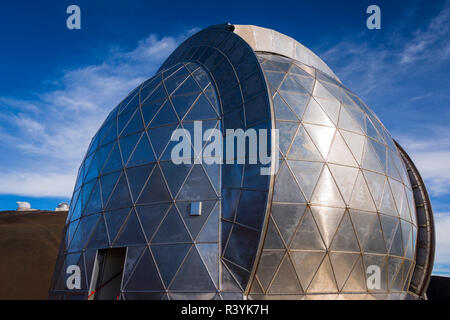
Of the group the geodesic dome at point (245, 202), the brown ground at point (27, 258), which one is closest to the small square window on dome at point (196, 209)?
the geodesic dome at point (245, 202)

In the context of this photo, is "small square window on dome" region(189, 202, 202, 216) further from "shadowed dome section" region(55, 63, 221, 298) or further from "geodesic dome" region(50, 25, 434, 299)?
"shadowed dome section" region(55, 63, 221, 298)

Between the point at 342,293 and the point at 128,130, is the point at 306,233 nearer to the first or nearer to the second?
the point at 342,293

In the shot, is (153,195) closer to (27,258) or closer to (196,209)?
(196,209)

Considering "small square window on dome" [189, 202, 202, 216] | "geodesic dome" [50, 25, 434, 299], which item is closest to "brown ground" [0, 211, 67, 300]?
"geodesic dome" [50, 25, 434, 299]

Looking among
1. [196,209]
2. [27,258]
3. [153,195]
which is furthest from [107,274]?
[27,258]

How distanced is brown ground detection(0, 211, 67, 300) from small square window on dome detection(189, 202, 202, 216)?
23.7m

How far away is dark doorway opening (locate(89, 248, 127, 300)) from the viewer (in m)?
13.7

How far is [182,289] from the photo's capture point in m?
11.8

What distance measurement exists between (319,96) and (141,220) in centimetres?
Result: 977

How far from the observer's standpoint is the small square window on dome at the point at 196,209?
12654mm

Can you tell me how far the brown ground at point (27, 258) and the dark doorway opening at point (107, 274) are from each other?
758 inches

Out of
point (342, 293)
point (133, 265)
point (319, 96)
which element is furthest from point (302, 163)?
point (133, 265)

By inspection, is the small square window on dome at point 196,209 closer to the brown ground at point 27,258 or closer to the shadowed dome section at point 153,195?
the shadowed dome section at point 153,195

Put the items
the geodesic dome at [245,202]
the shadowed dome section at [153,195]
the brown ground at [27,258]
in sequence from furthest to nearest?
the brown ground at [27,258], the shadowed dome section at [153,195], the geodesic dome at [245,202]
